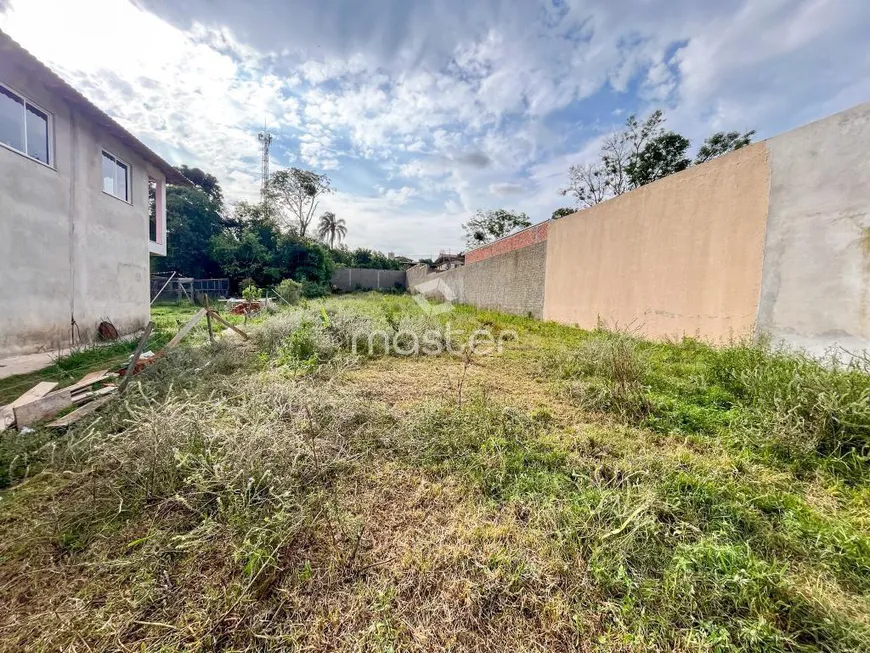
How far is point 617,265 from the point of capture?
6.78m

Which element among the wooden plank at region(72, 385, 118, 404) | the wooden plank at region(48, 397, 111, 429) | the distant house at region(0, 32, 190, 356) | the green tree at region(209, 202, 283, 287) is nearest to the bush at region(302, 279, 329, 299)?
the green tree at region(209, 202, 283, 287)

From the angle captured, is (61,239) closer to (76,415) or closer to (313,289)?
(76,415)

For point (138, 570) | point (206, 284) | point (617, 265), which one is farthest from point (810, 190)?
point (206, 284)

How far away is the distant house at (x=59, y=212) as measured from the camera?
4.84m

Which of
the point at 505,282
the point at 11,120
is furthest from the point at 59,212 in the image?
the point at 505,282

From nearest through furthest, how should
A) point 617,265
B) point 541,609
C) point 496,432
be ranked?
point 541,609, point 496,432, point 617,265

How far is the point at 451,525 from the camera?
175cm

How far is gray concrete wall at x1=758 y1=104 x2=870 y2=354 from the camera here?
340 cm

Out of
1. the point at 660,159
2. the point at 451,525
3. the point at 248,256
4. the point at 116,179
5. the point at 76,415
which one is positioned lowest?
the point at 451,525

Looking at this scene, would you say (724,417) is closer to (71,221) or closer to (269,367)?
(269,367)

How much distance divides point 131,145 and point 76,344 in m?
4.53

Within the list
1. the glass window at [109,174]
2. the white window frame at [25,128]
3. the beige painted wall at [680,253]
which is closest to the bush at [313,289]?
the glass window at [109,174]

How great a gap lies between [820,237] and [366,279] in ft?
72.9

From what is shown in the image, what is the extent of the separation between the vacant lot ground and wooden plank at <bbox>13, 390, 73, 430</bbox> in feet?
1.32
